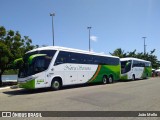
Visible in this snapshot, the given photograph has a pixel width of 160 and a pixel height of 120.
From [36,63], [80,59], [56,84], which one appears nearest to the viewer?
[36,63]

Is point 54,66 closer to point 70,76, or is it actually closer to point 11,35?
point 70,76

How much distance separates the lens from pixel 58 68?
57.0 feet

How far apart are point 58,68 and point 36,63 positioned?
2.10 metres

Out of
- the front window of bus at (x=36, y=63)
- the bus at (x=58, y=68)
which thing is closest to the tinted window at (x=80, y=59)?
the bus at (x=58, y=68)

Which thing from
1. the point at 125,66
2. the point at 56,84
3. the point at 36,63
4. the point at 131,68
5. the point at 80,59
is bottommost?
the point at 56,84

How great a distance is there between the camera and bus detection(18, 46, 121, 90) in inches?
621

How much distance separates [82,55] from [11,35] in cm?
905

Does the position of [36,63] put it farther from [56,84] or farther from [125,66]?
[125,66]

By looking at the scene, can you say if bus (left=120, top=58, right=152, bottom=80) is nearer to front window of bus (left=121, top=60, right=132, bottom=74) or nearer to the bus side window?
front window of bus (left=121, top=60, right=132, bottom=74)

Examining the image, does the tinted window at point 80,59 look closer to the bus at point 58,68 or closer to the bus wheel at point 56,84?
the bus at point 58,68

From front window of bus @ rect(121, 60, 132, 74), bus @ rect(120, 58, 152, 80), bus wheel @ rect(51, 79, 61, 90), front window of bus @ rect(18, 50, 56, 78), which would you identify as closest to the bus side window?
front window of bus @ rect(18, 50, 56, 78)

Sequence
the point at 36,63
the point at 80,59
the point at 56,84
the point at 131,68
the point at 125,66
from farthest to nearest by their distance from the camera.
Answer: the point at 131,68 < the point at 125,66 < the point at 80,59 < the point at 56,84 < the point at 36,63

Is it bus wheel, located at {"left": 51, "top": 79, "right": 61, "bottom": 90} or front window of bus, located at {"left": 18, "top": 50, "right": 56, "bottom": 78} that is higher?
front window of bus, located at {"left": 18, "top": 50, "right": 56, "bottom": 78}

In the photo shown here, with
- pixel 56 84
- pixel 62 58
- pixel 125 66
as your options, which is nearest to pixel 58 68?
pixel 62 58
